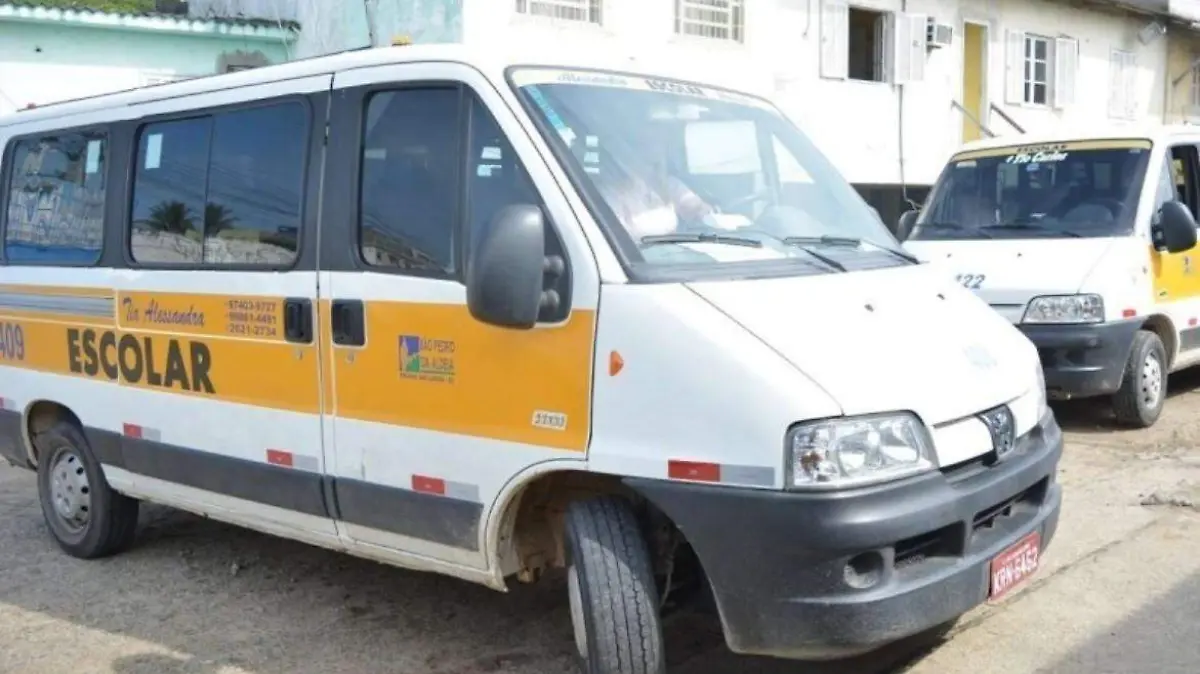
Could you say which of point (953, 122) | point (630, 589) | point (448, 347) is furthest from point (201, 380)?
point (953, 122)

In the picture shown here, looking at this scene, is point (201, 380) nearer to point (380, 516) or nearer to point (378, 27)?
point (380, 516)

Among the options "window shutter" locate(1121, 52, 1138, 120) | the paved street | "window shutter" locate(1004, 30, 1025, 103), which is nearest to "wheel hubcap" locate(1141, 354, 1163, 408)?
the paved street

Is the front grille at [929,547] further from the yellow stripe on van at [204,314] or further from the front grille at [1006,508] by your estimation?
the yellow stripe on van at [204,314]

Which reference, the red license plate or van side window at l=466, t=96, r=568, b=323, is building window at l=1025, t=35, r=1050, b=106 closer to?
the red license plate

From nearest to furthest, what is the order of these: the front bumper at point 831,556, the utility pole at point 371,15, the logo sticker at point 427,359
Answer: the front bumper at point 831,556 → the logo sticker at point 427,359 → the utility pole at point 371,15

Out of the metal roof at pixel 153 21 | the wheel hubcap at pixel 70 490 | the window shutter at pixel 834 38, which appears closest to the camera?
the wheel hubcap at pixel 70 490

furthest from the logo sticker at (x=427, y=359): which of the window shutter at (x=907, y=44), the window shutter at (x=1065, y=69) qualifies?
the window shutter at (x=1065, y=69)

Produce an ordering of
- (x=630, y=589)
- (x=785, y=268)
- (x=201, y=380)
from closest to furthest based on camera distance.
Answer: (x=630, y=589), (x=785, y=268), (x=201, y=380)

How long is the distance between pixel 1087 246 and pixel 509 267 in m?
5.63

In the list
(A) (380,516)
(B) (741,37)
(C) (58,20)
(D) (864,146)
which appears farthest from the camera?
(D) (864,146)

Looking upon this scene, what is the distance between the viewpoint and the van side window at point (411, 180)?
4.20 meters

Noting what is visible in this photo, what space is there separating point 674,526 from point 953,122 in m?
15.0

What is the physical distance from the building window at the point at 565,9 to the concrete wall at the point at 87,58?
2942mm

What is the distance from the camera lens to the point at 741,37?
46.3ft
